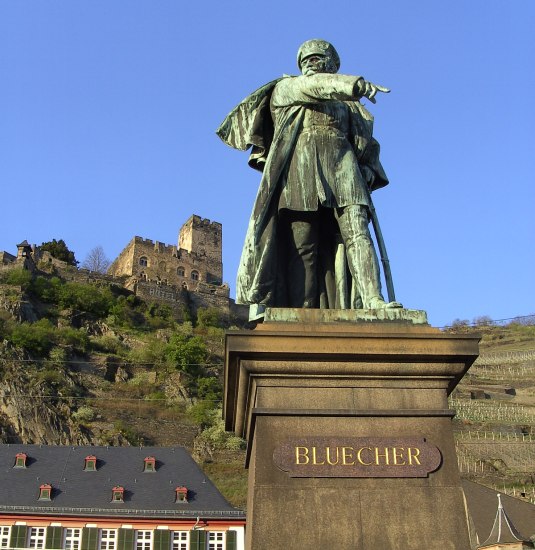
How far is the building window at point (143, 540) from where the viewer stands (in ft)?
107

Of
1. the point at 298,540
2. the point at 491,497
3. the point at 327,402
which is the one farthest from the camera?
the point at 491,497

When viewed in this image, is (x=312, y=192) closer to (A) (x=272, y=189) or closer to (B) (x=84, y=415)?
(A) (x=272, y=189)

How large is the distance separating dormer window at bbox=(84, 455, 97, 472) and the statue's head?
105 ft

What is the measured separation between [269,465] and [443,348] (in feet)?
3.72

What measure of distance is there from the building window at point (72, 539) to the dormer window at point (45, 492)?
5.22 ft

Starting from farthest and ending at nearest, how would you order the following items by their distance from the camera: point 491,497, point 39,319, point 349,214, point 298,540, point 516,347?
point 516,347 < point 39,319 < point 491,497 < point 349,214 < point 298,540

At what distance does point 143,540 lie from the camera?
32719mm

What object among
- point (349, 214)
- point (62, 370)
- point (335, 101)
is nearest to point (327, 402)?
point (349, 214)

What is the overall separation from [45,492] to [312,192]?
99.3ft

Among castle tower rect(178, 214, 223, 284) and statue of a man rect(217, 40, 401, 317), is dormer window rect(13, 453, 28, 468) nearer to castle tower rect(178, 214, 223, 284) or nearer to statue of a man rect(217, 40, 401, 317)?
statue of a man rect(217, 40, 401, 317)

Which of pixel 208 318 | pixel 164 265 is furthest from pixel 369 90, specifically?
pixel 164 265

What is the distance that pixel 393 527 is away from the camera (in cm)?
476

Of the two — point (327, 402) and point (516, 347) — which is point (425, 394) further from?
point (516, 347)

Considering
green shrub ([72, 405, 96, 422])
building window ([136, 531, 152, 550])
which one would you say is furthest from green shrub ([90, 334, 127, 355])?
building window ([136, 531, 152, 550])
